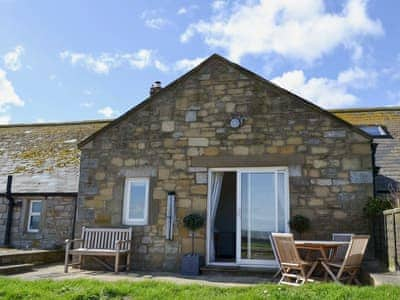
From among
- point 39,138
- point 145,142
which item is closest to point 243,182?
point 145,142

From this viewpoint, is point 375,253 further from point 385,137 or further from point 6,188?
point 6,188

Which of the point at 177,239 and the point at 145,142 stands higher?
the point at 145,142

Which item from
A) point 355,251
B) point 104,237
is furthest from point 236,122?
point 104,237

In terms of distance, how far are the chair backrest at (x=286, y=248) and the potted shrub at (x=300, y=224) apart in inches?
44.4

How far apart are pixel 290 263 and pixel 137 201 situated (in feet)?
14.0

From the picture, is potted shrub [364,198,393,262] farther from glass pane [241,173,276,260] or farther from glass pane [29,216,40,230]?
glass pane [29,216,40,230]

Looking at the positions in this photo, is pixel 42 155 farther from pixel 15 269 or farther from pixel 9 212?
pixel 15 269

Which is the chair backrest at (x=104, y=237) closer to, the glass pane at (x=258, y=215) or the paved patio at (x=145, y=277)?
the paved patio at (x=145, y=277)

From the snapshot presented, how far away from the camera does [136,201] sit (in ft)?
34.0

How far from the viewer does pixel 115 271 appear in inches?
369

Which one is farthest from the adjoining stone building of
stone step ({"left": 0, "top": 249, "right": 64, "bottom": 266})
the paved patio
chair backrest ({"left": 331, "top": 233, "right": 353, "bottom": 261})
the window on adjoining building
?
the window on adjoining building

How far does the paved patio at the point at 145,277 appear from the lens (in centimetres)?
800

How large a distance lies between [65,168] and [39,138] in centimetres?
374

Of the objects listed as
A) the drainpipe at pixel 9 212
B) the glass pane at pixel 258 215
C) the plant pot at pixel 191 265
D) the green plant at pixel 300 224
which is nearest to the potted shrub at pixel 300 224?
the green plant at pixel 300 224
